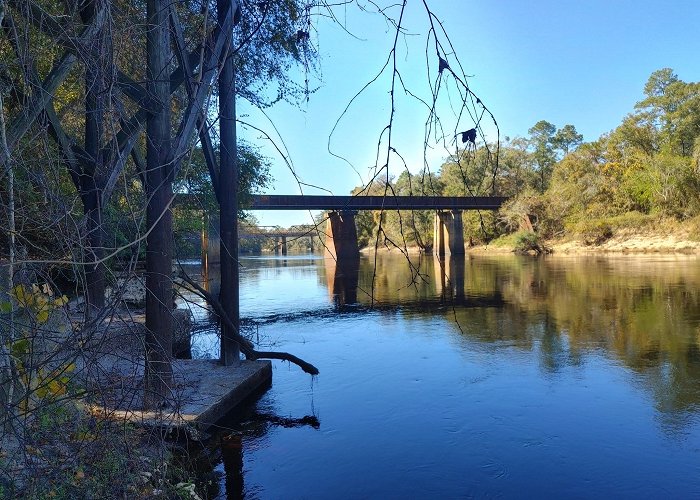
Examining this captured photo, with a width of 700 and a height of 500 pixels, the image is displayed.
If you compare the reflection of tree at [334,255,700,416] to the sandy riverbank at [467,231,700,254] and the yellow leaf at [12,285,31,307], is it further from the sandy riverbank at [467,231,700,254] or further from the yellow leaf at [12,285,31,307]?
the sandy riverbank at [467,231,700,254]

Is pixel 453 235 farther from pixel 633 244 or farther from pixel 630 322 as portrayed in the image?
pixel 630 322

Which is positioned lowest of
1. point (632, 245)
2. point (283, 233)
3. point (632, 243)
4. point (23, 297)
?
point (632, 245)

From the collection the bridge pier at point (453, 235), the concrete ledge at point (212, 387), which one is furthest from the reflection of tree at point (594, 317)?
the bridge pier at point (453, 235)

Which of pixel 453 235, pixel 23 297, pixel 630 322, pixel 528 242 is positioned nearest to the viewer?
pixel 23 297

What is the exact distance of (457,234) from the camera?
5994cm

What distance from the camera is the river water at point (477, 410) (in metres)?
5.46

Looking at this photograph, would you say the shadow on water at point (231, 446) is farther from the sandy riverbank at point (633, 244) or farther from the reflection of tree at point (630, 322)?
the sandy riverbank at point (633, 244)

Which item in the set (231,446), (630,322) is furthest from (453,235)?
(231,446)

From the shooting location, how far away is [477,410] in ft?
24.7

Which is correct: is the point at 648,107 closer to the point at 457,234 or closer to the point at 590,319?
the point at 457,234

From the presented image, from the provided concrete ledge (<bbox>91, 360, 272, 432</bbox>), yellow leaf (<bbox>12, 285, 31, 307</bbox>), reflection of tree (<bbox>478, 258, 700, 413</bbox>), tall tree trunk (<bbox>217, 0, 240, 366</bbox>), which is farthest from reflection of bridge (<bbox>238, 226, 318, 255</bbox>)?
reflection of tree (<bbox>478, 258, 700, 413</bbox>)

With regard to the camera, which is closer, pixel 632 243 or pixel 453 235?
pixel 632 243

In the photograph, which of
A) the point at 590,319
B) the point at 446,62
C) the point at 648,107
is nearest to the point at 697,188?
the point at 648,107

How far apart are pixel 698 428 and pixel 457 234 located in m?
54.1
